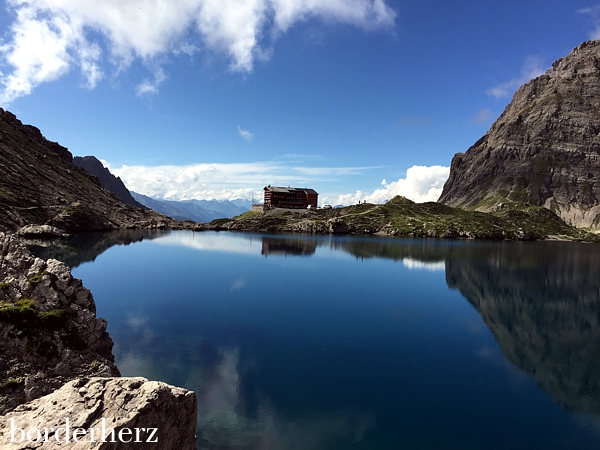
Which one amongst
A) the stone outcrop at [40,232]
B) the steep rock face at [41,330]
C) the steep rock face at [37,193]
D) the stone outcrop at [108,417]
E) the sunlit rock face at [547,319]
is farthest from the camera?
the steep rock face at [37,193]

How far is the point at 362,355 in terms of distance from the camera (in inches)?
1358

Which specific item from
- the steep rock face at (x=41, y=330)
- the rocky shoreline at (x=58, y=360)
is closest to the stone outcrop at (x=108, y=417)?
the rocky shoreline at (x=58, y=360)

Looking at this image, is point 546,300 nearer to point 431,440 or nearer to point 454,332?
point 454,332

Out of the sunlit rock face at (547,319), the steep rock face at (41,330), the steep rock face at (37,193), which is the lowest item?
the sunlit rock face at (547,319)

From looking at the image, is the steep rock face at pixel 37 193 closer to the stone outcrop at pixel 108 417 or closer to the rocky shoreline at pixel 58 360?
the rocky shoreline at pixel 58 360

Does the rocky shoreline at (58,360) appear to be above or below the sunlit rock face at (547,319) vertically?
above

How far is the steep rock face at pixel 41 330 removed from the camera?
62.5ft

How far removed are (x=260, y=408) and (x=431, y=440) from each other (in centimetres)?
1185

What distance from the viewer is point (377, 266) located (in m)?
97.6

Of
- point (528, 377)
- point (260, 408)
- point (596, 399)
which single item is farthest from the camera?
point (528, 377)

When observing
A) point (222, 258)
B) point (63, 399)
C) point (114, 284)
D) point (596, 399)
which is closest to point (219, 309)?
point (114, 284)

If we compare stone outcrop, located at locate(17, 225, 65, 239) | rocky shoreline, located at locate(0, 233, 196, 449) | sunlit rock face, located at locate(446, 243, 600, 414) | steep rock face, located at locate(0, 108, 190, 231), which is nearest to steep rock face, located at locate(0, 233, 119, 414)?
rocky shoreline, located at locate(0, 233, 196, 449)

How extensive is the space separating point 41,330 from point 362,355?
2794 centimetres

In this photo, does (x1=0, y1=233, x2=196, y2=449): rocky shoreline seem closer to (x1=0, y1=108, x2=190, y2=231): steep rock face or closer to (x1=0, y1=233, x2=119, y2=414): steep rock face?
(x1=0, y1=233, x2=119, y2=414): steep rock face
